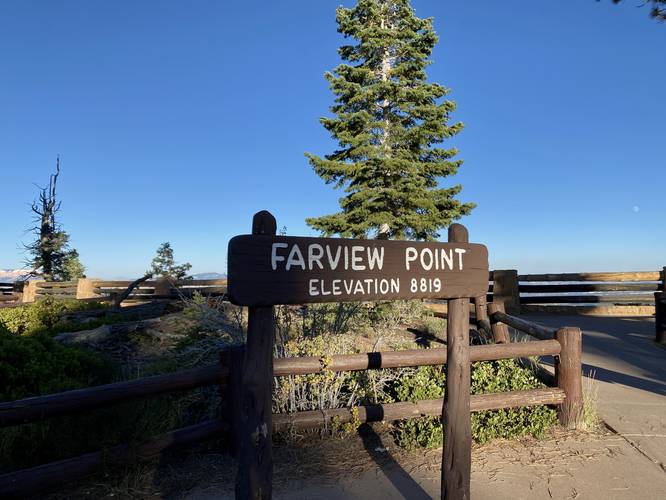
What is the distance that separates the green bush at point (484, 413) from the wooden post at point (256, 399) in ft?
7.25

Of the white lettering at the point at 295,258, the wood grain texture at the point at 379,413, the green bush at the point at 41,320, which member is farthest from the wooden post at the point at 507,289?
the white lettering at the point at 295,258

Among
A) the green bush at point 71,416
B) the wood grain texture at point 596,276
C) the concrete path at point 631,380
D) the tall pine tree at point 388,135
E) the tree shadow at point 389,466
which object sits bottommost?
the tree shadow at point 389,466

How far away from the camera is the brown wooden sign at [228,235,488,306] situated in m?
2.46

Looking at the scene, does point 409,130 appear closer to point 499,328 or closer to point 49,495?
point 499,328

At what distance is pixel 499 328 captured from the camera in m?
7.36

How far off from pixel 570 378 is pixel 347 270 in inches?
135

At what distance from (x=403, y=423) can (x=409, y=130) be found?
13.5 meters

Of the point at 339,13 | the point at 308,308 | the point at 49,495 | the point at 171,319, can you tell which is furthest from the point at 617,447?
the point at 339,13

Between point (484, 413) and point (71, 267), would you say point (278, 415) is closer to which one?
point (484, 413)

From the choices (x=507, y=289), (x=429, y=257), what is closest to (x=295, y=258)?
(x=429, y=257)

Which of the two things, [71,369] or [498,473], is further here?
[71,369]

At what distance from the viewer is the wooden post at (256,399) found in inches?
100

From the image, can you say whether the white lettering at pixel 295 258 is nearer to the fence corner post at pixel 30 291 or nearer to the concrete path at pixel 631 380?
the concrete path at pixel 631 380

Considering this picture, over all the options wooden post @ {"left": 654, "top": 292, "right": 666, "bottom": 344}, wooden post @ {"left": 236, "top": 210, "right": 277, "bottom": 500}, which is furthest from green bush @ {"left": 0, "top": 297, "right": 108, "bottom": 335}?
wooden post @ {"left": 654, "top": 292, "right": 666, "bottom": 344}
